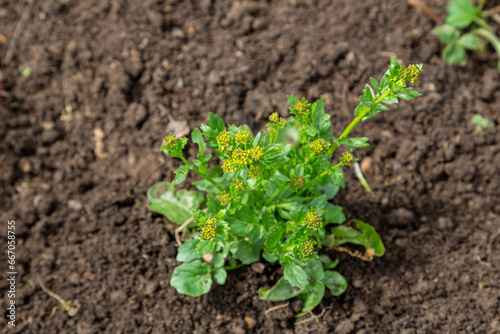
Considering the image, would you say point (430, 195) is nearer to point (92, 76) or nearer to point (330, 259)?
point (330, 259)

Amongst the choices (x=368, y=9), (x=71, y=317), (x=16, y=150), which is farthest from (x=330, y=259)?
(x=16, y=150)

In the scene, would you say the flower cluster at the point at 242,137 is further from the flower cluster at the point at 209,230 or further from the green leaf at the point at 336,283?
the green leaf at the point at 336,283

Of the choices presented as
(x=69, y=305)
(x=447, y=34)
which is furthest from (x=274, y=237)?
(x=447, y=34)

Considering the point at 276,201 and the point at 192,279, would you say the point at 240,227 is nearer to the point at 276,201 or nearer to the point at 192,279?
the point at 276,201

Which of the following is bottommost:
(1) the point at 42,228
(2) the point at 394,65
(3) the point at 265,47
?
(1) the point at 42,228

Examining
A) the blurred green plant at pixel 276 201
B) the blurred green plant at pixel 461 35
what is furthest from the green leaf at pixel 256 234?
the blurred green plant at pixel 461 35

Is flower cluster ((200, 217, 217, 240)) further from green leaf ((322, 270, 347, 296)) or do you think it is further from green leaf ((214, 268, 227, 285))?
green leaf ((322, 270, 347, 296))

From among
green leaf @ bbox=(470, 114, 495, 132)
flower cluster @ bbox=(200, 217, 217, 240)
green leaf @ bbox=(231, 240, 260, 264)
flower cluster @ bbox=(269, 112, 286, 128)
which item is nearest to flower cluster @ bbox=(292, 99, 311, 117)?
flower cluster @ bbox=(269, 112, 286, 128)
